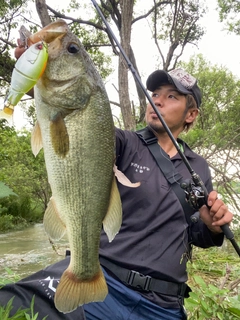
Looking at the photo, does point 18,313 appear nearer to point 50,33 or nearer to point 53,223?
point 53,223

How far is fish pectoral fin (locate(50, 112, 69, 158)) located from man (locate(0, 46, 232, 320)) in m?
0.97

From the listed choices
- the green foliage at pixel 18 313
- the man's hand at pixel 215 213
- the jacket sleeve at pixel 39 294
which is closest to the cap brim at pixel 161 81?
the man's hand at pixel 215 213

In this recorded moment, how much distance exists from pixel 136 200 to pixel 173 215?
0.94 feet

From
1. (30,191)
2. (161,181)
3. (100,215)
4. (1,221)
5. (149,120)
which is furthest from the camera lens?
(30,191)

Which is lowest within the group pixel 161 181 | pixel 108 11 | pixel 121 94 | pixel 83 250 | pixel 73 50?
pixel 83 250

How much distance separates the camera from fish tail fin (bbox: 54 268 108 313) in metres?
1.93

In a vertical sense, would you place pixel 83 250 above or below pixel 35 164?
below

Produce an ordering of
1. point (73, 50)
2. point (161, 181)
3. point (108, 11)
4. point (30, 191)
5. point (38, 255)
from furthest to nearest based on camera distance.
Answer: point (30, 191), point (38, 255), point (108, 11), point (161, 181), point (73, 50)

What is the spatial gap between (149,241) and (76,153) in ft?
3.49

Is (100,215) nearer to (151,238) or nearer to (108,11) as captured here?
(151,238)

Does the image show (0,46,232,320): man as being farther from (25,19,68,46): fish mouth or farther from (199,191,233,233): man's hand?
(25,19,68,46): fish mouth

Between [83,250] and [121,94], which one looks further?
[121,94]

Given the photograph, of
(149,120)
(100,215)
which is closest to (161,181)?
(149,120)

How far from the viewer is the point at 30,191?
2486 centimetres
